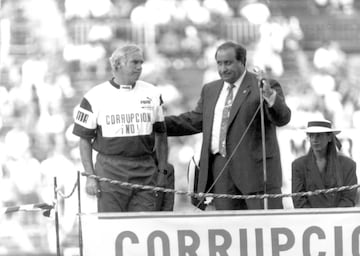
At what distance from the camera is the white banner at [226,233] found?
7.34m

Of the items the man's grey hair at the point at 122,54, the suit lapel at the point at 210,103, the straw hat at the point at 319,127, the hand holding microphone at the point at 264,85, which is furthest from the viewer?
the straw hat at the point at 319,127

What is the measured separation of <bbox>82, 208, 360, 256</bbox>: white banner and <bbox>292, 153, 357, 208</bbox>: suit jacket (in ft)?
3.10

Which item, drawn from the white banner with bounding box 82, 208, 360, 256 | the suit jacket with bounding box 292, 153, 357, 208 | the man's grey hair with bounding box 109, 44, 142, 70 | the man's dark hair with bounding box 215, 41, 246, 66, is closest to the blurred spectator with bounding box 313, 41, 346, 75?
the suit jacket with bounding box 292, 153, 357, 208

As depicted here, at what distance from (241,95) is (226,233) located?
1.15 meters

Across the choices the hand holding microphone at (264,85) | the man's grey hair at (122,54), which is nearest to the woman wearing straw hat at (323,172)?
the hand holding microphone at (264,85)

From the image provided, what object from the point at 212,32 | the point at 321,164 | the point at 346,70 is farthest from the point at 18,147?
the point at 321,164

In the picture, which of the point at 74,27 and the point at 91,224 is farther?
the point at 74,27

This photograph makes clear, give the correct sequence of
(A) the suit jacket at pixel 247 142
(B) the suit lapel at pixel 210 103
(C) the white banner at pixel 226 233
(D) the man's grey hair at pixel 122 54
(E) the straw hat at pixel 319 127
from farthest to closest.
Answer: (E) the straw hat at pixel 319 127 < (B) the suit lapel at pixel 210 103 < (A) the suit jacket at pixel 247 142 < (D) the man's grey hair at pixel 122 54 < (C) the white banner at pixel 226 233

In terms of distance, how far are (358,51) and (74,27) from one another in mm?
5978

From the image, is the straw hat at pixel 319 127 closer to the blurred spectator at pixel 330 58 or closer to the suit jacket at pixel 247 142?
the suit jacket at pixel 247 142

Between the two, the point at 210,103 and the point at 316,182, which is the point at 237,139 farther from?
the point at 316,182

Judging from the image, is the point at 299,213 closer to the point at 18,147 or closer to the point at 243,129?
the point at 243,129

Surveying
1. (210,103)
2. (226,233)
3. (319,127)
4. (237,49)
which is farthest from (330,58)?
(226,233)

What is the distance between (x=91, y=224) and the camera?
738 cm
